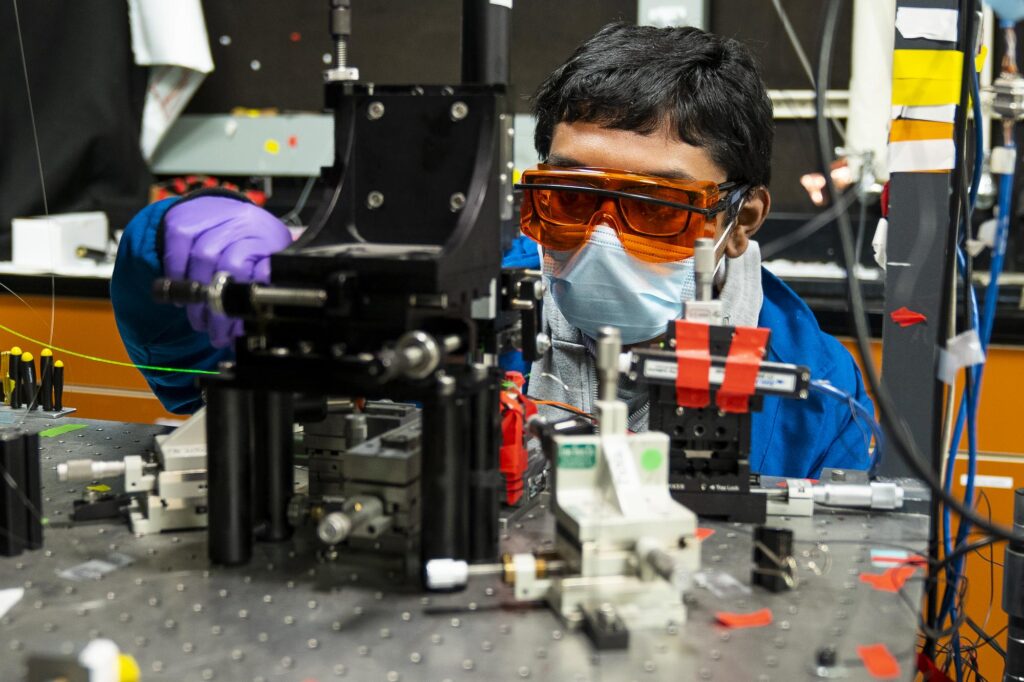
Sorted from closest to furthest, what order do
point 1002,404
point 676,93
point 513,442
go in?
point 513,442
point 676,93
point 1002,404

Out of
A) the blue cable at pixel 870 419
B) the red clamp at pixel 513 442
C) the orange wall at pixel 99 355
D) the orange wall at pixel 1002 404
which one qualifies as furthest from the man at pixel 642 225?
the orange wall at pixel 99 355

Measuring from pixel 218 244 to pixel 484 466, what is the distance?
420 mm

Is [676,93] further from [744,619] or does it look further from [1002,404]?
[1002,404]

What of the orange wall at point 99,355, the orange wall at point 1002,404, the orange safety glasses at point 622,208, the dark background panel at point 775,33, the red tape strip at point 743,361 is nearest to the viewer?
the red tape strip at point 743,361

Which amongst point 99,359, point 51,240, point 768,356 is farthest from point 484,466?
point 51,240

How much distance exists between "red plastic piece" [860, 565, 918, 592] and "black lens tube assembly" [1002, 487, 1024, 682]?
0.54ft

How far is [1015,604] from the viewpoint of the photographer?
3.28 feet

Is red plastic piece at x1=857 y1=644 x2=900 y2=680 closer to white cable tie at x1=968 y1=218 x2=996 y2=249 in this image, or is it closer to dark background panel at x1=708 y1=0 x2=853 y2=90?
white cable tie at x1=968 y1=218 x2=996 y2=249

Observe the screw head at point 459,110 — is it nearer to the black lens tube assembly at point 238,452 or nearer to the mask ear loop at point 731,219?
the black lens tube assembly at point 238,452

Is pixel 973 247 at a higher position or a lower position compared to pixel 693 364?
higher

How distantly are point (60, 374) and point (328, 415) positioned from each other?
23.8 inches

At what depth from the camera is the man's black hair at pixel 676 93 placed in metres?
1.46

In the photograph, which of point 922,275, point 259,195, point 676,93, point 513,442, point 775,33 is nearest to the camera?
point 513,442

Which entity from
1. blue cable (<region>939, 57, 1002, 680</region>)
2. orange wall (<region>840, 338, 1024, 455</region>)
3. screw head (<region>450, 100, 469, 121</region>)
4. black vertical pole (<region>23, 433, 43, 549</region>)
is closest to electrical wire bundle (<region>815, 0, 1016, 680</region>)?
blue cable (<region>939, 57, 1002, 680</region>)
